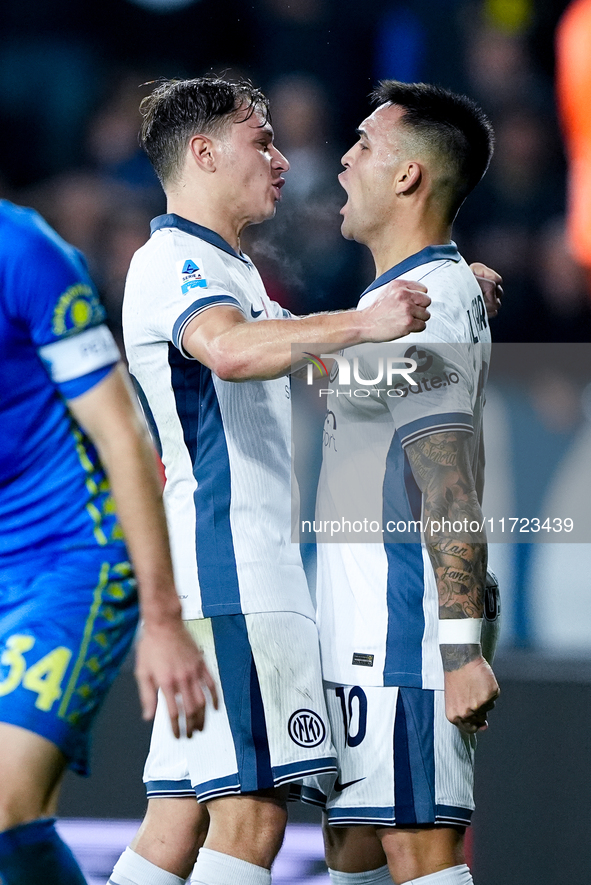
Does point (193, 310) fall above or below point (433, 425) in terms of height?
above

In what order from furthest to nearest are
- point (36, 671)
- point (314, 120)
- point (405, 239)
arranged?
1. point (314, 120)
2. point (405, 239)
3. point (36, 671)

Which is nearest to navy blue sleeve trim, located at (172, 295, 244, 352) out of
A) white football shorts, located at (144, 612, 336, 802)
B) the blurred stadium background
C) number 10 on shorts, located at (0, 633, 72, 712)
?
white football shorts, located at (144, 612, 336, 802)

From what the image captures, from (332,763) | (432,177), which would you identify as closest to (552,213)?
(432,177)

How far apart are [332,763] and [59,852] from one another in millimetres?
563

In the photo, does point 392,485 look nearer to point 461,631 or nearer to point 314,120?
point 461,631

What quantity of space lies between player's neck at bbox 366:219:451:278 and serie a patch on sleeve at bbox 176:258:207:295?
1.28 ft

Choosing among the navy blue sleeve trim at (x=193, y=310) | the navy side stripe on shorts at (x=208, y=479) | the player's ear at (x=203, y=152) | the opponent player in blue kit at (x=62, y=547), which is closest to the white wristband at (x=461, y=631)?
the navy side stripe on shorts at (x=208, y=479)

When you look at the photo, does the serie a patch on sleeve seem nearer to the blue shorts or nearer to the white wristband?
the blue shorts

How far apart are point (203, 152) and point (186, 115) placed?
96 mm

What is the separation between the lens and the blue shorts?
139 cm

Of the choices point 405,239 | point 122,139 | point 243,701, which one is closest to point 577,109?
point 122,139

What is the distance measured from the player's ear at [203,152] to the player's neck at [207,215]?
0.07m

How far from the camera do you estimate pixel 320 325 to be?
1708 mm

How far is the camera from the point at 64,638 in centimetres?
142
